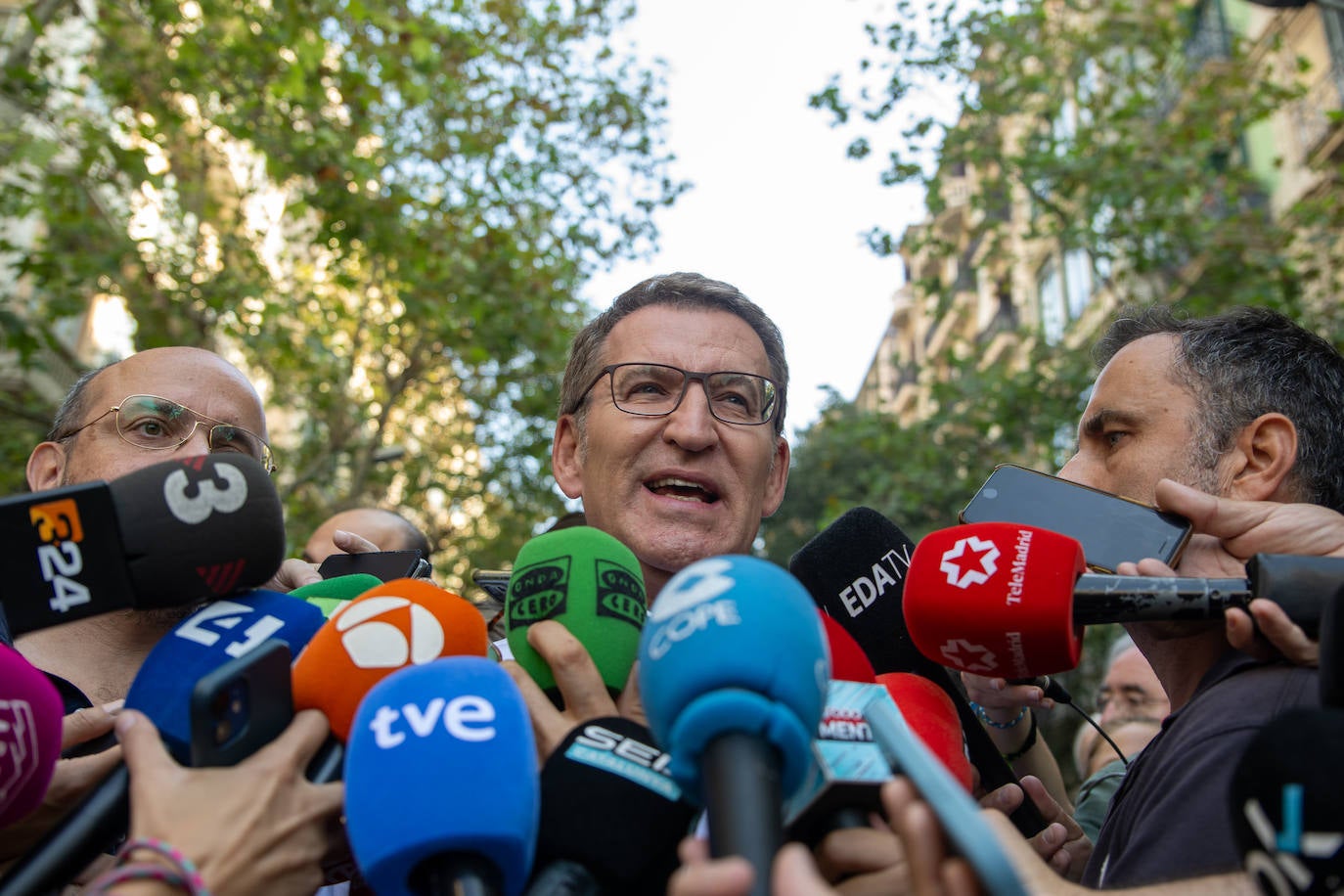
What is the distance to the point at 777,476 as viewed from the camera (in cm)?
320

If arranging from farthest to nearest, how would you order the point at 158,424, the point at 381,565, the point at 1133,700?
the point at 1133,700 < the point at 158,424 < the point at 381,565

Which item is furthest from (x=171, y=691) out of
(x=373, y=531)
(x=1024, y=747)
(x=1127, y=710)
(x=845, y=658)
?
(x=1127, y=710)

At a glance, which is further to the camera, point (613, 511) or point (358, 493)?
point (358, 493)

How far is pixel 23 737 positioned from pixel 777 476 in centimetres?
212

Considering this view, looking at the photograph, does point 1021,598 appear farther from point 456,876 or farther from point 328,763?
point 328,763

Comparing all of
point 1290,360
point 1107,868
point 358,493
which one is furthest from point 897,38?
point 1107,868

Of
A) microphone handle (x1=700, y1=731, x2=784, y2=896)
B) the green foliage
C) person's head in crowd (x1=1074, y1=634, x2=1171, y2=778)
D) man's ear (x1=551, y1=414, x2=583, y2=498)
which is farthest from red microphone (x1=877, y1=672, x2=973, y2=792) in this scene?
the green foliage

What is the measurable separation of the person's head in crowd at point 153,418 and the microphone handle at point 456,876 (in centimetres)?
180

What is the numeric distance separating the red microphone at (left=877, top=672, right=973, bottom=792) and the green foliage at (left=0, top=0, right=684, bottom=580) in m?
7.88

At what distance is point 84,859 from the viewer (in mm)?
1395

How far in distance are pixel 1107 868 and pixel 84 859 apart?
171 centimetres

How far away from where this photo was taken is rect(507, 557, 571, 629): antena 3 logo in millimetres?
1846

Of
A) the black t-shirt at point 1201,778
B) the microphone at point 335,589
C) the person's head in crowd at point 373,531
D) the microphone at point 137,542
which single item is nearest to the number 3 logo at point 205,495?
the microphone at point 137,542

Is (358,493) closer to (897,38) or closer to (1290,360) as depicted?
(897,38)
